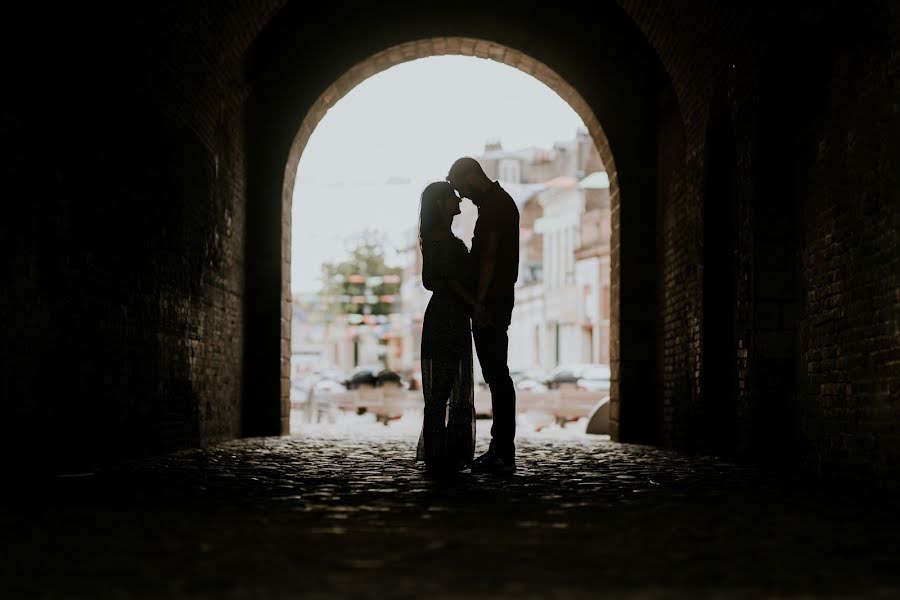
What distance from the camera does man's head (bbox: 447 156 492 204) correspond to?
8031 millimetres

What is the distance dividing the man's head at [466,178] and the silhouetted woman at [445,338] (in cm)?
6

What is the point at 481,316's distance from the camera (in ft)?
25.6

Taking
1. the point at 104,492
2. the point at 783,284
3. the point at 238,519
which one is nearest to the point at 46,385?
the point at 104,492

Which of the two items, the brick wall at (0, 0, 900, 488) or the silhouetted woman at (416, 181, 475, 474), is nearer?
the brick wall at (0, 0, 900, 488)

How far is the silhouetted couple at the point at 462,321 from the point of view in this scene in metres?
7.92

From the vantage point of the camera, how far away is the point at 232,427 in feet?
42.2

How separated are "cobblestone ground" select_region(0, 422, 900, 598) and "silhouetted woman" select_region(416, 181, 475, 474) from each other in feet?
0.99

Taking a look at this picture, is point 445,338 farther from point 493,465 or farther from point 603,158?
point 603,158

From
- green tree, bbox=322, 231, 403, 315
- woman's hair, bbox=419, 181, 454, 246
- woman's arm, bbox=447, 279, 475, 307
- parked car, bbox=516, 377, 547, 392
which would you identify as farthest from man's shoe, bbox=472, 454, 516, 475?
green tree, bbox=322, 231, 403, 315

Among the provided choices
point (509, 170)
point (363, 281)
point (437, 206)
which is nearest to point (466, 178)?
point (437, 206)

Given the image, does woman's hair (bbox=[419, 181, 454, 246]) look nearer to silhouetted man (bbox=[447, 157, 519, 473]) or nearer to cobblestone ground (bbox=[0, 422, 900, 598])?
silhouetted man (bbox=[447, 157, 519, 473])

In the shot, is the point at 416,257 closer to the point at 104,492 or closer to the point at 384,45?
the point at 384,45

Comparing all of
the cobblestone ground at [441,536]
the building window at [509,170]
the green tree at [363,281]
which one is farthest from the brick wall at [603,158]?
the building window at [509,170]

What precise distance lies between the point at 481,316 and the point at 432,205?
73 cm
